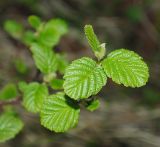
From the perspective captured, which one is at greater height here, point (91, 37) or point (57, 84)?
point (91, 37)

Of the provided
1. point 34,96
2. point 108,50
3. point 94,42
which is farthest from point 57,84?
point 108,50

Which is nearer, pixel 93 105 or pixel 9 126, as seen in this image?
pixel 93 105

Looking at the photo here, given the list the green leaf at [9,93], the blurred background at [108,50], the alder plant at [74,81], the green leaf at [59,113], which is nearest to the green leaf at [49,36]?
the alder plant at [74,81]

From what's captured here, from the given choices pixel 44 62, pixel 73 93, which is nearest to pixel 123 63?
pixel 73 93

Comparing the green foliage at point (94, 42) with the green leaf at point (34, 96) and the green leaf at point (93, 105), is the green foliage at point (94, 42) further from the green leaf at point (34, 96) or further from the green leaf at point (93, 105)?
the green leaf at point (34, 96)

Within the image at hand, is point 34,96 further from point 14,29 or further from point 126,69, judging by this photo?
point 14,29

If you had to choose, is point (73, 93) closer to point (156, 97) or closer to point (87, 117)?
point (87, 117)
